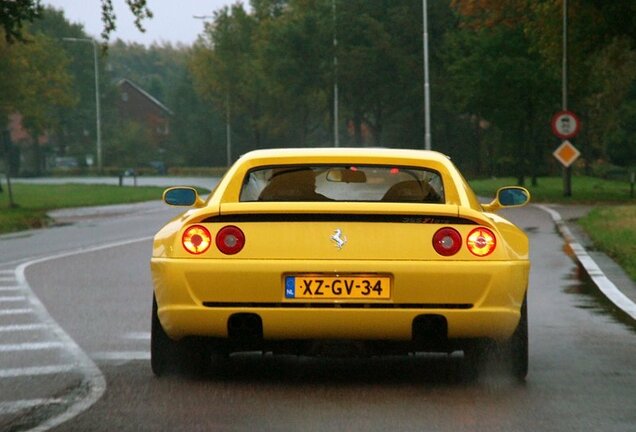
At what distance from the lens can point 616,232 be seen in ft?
74.7

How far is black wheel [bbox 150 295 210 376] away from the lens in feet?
27.3

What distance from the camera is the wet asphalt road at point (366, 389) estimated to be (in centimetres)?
690

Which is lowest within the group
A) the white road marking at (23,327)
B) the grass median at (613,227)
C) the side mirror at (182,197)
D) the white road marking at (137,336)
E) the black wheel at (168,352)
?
the grass median at (613,227)

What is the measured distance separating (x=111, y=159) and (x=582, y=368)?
126 meters

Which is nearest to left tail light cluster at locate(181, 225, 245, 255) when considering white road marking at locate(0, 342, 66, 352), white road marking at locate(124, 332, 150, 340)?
white road marking at locate(0, 342, 66, 352)

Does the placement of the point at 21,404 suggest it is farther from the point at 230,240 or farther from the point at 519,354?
the point at 519,354

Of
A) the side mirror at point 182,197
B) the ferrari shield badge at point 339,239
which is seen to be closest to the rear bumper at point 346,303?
the ferrari shield badge at point 339,239

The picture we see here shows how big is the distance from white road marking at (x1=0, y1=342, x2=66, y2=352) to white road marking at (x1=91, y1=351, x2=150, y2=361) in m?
0.50

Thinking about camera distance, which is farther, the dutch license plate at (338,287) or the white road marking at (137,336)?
the white road marking at (137,336)

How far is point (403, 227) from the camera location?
7910mm

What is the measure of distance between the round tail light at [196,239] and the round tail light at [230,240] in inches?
2.4

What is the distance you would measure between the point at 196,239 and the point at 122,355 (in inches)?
64.3

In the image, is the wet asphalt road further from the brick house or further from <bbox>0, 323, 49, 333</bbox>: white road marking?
the brick house

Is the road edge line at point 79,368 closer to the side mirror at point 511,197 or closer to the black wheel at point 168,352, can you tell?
the black wheel at point 168,352
